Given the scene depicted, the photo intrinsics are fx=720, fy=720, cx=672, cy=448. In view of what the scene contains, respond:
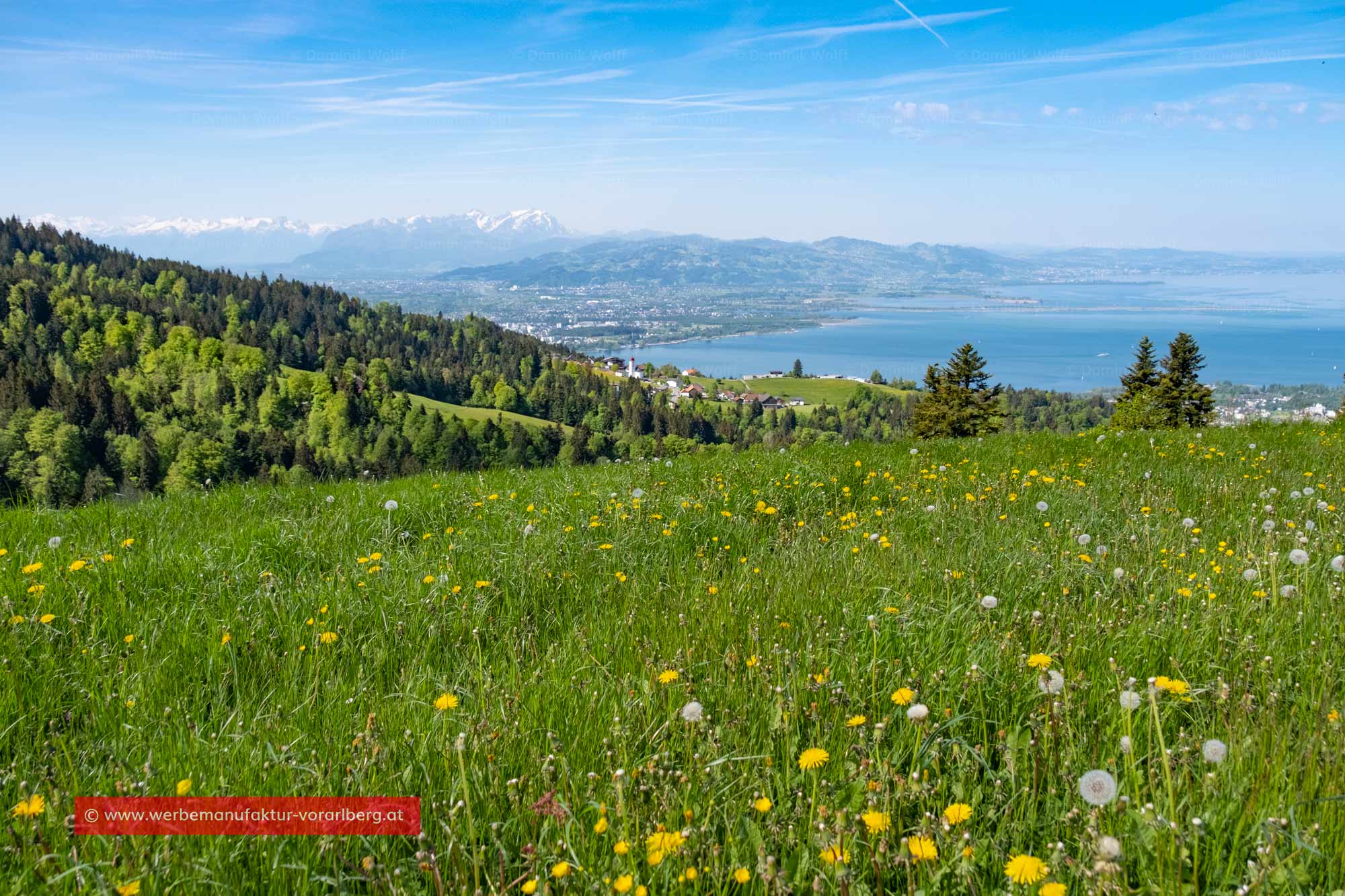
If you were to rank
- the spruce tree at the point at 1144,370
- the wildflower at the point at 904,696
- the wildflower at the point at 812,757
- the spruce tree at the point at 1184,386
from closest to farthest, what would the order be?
the wildflower at the point at 812,757 < the wildflower at the point at 904,696 < the spruce tree at the point at 1184,386 < the spruce tree at the point at 1144,370

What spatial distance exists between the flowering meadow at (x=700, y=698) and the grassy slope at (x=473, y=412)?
360 ft

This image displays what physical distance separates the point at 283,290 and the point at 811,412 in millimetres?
132051

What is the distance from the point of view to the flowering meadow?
2035mm

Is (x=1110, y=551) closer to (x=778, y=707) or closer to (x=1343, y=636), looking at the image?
(x=1343, y=636)

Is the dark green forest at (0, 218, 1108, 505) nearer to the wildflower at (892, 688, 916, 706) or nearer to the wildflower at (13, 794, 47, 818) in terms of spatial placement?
the wildflower at (13, 794, 47, 818)

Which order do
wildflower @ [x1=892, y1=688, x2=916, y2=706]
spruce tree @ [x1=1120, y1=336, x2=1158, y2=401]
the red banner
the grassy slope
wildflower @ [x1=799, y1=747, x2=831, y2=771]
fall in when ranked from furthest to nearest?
the grassy slope → spruce tree @ [x1=1120, y1=336, x2=1158, y2=401] → wildflower @ [x1=892, y1=688, x2=916, y2=706] → wildflower @ [x1=799, y1=747, x2=831, y2=771] → the red banner

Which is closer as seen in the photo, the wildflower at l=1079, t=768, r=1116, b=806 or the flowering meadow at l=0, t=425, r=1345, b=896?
the wildflower at l=1079, t=768, r=1116, b=806

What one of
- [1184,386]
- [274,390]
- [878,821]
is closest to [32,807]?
[878,821]

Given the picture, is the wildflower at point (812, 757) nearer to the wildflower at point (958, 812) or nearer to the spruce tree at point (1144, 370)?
the wildflower at point (958, 812)

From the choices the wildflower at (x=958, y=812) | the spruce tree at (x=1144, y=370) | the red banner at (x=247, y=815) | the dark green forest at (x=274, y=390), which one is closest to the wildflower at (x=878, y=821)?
the wildflower at (x=958, y=812)

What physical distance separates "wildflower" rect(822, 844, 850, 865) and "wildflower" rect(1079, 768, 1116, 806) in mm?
653

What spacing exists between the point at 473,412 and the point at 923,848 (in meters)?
136

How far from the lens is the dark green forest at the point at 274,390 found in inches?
3460

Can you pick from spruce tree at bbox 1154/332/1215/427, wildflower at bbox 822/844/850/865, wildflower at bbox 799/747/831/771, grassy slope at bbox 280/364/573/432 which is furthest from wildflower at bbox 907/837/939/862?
grassy slope at bbox 280/364/573/432
